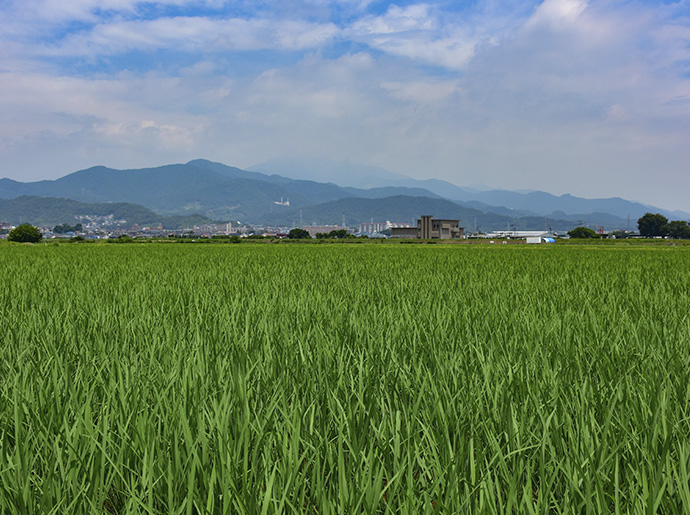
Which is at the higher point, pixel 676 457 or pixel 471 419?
pixel 471 419

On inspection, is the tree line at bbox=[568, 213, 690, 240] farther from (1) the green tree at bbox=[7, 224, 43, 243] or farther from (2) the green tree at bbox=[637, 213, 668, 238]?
(1) the green tree at bbox=[7, 224, 43, 243]

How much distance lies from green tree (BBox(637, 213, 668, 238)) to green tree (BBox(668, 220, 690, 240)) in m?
1.11

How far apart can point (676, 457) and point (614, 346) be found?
141cm

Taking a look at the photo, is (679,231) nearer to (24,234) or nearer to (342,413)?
(24,234)

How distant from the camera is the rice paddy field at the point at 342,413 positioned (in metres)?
1.31

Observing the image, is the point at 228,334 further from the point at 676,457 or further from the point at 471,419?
the point at 676,457

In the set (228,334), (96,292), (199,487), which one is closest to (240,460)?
(199,487)

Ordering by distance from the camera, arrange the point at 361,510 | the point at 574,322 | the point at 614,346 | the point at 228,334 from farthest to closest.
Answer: the point at 574,322
the point at 228,334
the point at 614,346
the point at 361,510

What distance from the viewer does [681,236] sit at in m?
105

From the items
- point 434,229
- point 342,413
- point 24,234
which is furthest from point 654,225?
point 342,413

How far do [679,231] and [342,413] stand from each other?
12942 cm

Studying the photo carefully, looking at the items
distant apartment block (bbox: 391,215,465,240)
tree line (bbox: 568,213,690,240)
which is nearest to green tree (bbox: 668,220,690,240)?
tree line (bbox: 568,213,690,240)

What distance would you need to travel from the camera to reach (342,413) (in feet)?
5.39

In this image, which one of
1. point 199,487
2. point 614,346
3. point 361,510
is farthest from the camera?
point 614,346
